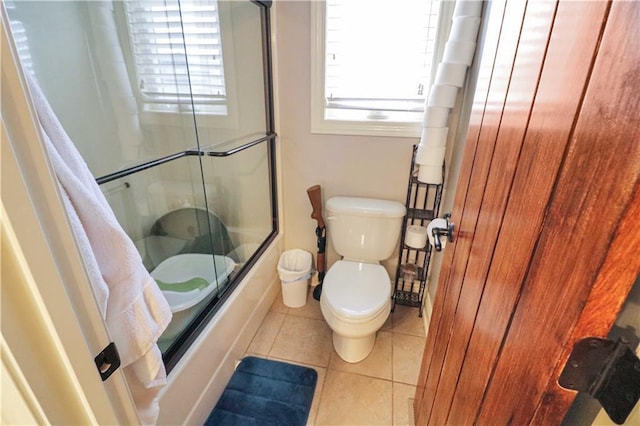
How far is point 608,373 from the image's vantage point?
360 mm

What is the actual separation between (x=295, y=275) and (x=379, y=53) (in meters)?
1.42

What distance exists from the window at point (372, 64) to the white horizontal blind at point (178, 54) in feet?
1.97

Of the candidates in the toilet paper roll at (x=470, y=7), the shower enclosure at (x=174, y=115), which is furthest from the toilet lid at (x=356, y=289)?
the toilet paper roll at (x=470, y=7)

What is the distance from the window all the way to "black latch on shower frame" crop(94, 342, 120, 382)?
1.56 m

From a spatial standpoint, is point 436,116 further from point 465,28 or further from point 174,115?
point 174,115

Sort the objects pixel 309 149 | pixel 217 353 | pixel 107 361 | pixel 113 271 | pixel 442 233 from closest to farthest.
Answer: pixel 107 361 → pixel 113 271 → pixel 442 233 → pixel 217 353 → pixel 309 149

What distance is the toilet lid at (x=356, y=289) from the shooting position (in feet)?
4.95

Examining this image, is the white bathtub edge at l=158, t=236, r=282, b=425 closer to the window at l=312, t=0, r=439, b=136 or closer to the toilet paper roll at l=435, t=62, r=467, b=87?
the window at l=312, t=0, r=439, b=136

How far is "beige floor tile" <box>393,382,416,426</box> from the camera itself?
140 centimetres

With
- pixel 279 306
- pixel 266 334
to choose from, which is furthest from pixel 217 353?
pixel 279 306

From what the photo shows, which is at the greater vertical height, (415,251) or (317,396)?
(415,251)

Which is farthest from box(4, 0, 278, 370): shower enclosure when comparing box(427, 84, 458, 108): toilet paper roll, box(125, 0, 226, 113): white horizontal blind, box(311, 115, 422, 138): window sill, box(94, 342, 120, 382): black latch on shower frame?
box(427, 84, 458, 108): toilet paper roll

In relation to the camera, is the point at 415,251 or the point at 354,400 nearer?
the point at 354,400

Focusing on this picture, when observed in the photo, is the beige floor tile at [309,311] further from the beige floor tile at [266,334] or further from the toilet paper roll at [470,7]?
the toilet paper roll at [470,7]
